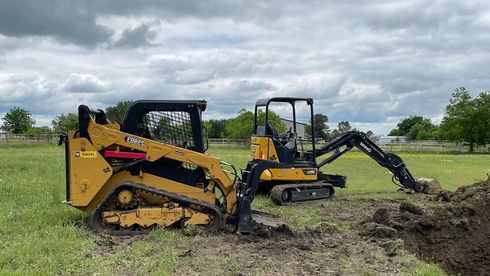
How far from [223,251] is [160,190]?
6.32ft

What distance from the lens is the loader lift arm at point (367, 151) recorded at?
55.2 ft

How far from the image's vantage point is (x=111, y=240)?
8.35 meters

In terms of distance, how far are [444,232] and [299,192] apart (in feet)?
15.9

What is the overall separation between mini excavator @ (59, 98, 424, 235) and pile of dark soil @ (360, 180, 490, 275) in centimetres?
261

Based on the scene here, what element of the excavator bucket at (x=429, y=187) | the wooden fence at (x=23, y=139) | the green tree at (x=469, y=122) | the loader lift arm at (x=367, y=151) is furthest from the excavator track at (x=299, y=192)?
the green tree at (x=469, y=122)

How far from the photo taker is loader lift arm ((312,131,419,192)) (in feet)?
55.2

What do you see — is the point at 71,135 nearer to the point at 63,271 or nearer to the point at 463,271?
the point at 63,271

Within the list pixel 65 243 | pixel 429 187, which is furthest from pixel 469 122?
pixel 65 243

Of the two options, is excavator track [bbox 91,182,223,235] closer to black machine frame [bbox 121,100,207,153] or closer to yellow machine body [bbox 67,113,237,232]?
Answer: yellow machine body [bbox 67,113,237,232]

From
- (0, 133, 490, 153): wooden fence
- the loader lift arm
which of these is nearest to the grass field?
the loader lift arm

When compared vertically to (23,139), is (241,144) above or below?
below

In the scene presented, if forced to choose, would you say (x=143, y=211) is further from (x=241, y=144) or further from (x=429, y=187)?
(x=241, y=144)

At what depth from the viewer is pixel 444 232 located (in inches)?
404

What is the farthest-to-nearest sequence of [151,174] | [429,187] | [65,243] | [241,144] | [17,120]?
1. [17,120]
2. [241,144]
3. [429,187]
4. [151,174]
5. [65,243]
